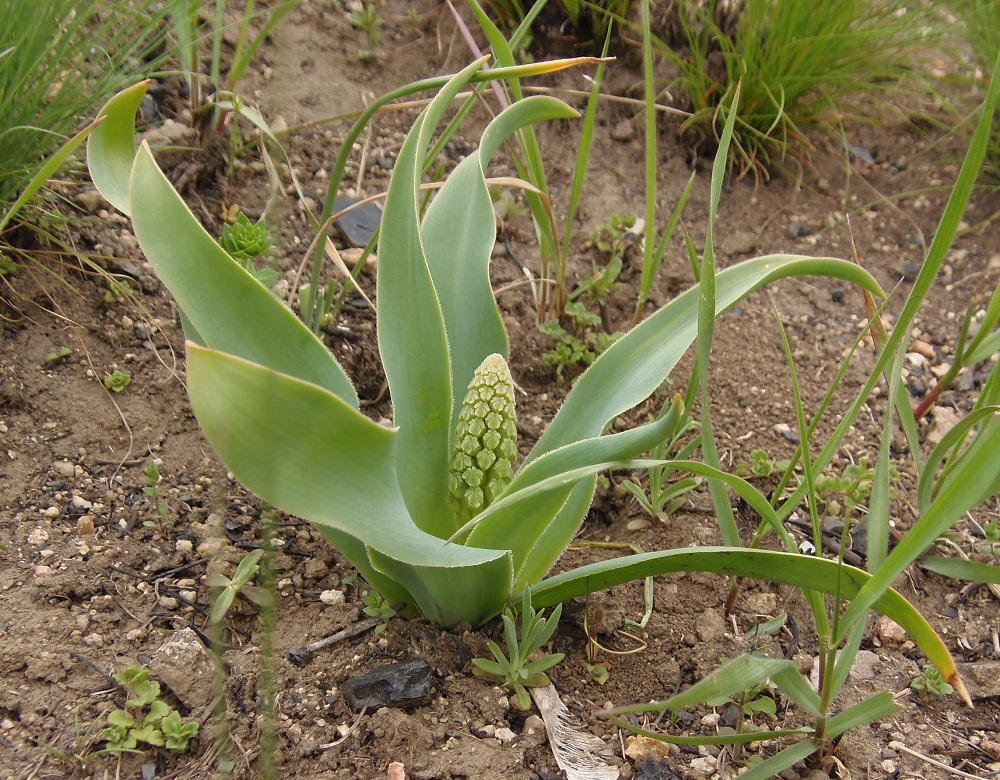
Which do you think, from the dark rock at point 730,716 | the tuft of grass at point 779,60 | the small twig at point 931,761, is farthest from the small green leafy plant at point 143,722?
the tuft of grass at point 779,60

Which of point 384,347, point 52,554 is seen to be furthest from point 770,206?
point 52,554

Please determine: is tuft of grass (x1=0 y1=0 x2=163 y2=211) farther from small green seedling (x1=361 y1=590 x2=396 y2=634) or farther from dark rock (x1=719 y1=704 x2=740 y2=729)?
dark rock (x1=719 y1=704 x2=740 y2=729)

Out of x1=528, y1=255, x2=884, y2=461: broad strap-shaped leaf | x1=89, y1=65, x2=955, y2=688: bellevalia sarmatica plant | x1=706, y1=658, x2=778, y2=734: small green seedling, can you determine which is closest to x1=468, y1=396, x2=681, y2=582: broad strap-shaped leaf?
x1=89, y1=65, x2=955, y2=688: bellevalia sarmatica plant

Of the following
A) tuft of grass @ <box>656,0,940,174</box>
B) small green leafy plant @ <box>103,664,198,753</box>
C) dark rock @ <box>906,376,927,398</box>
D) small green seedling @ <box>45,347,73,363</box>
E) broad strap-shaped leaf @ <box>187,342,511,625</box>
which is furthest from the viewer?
tuft of grass @ <box>656,0,940,174</box>

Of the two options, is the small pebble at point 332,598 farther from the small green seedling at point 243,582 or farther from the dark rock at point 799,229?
the dark rock at point 799,229

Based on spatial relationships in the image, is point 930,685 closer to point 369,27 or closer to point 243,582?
point 243,582

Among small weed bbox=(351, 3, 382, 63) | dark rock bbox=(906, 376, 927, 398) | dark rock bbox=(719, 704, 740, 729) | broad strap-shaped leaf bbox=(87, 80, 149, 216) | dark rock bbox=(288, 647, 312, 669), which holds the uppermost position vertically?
small weed bbox=(351, 3, 382, 63)

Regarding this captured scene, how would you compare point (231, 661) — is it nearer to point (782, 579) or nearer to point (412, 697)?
point (412, 697)
